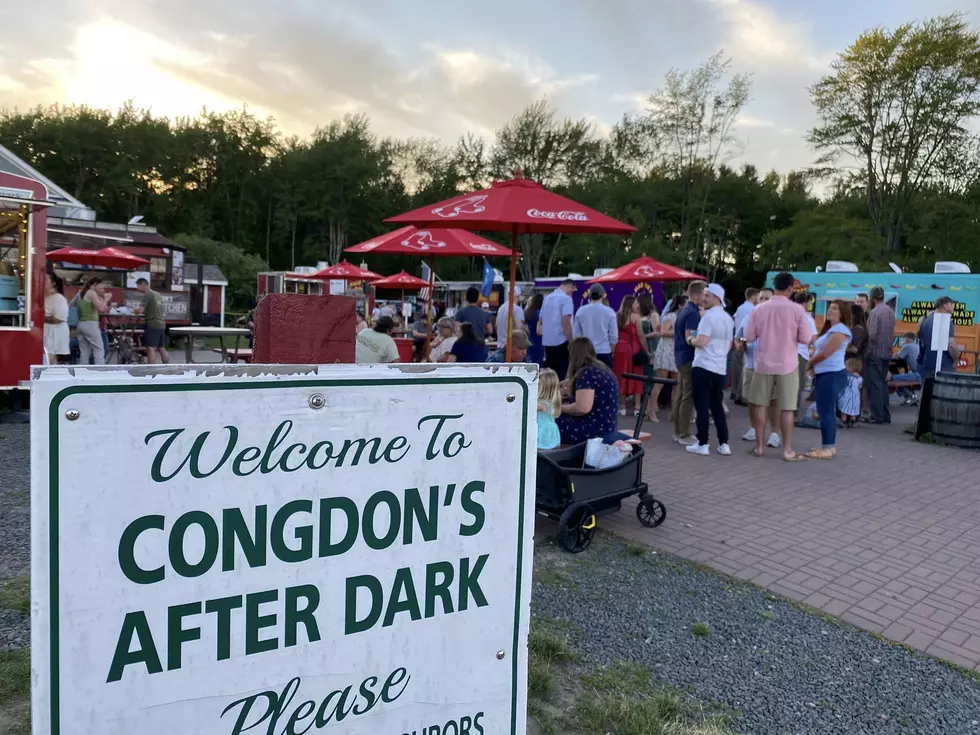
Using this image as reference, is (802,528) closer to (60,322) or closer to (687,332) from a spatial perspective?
(687,332)

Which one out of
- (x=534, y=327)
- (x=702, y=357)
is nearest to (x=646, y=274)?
(x=534, y=327)

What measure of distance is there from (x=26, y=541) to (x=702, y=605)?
409cm

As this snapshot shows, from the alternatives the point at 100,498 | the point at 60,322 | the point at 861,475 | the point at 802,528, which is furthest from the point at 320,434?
the point at 60,322

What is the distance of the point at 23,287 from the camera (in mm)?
8922

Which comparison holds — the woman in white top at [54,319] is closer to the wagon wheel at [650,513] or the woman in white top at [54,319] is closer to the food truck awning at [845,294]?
the wagon wheel at [650,513]

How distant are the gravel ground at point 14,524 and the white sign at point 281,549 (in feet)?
4.72

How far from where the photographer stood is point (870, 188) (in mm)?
27703

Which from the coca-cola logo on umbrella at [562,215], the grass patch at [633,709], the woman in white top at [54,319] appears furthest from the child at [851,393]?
the woman in white top at [54,319]

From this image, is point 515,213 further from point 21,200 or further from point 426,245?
point 21,200

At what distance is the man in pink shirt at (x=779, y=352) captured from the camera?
24.5ft

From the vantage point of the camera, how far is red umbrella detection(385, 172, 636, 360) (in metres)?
6.49

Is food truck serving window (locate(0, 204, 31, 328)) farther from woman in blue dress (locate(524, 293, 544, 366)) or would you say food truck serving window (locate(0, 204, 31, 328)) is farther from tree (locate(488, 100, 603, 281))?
tree (locate(488, 100, 603, 281))

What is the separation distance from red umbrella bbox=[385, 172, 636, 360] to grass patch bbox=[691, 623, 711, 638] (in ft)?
11.1

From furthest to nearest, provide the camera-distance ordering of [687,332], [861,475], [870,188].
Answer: [870,188]
[687,332]
[861,475]
